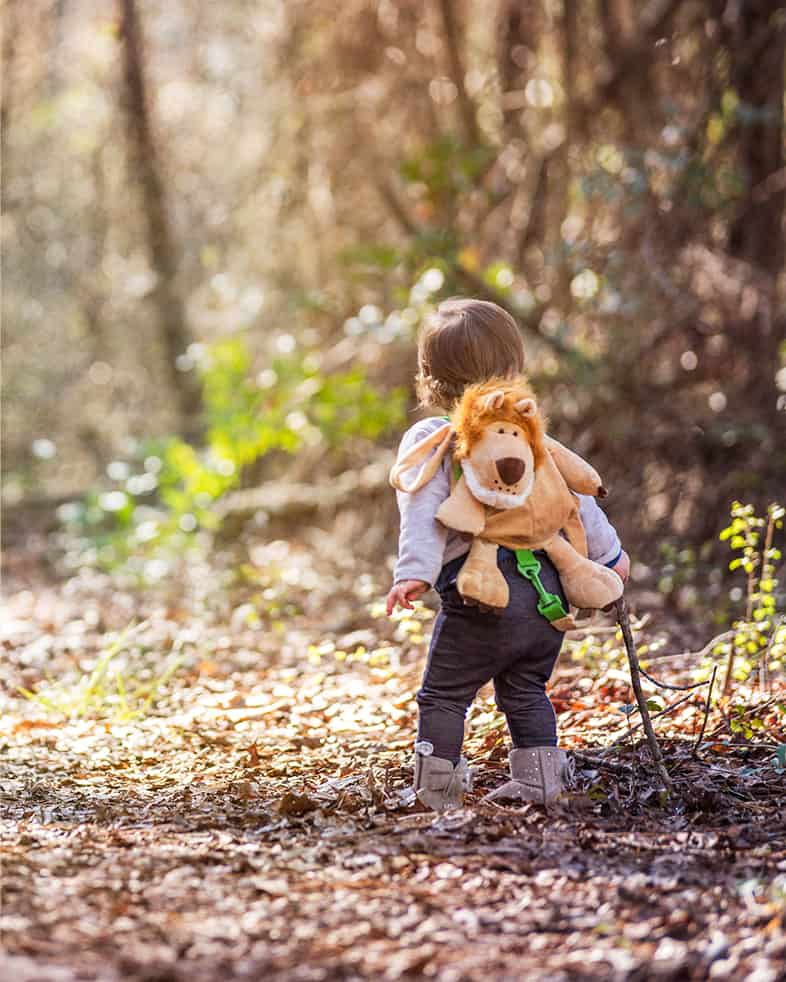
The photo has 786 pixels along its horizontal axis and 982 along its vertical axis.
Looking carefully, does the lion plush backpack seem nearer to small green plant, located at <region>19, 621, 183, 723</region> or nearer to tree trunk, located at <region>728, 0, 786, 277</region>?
small green plant, located at <region>19, 621, 183, 723</region>

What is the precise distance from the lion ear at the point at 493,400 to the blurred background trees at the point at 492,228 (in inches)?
143

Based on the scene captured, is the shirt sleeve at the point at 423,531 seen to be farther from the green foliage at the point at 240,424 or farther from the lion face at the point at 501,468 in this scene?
the green foliage at the point at 240,424

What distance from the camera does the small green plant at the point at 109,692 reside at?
4969mm

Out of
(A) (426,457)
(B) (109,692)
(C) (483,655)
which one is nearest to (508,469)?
(A) (426,457)

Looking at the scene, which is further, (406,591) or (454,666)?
(454,666)

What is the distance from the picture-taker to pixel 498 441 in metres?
3.26

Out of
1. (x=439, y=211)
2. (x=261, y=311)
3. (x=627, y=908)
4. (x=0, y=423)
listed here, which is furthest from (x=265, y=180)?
(x=627, y=908)

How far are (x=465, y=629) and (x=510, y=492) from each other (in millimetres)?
395

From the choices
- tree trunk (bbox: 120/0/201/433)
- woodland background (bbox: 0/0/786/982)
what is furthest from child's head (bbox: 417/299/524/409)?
tree trunk (bbox: 120/0/201/433)

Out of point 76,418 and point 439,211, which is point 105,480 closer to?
point 76,418

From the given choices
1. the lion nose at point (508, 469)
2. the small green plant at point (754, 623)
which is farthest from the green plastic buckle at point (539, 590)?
the small green plant at point (754, 623)

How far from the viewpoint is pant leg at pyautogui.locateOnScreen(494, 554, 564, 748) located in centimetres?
335

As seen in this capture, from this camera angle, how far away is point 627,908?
250cm

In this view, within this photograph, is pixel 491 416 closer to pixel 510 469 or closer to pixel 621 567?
pixel 510 469
